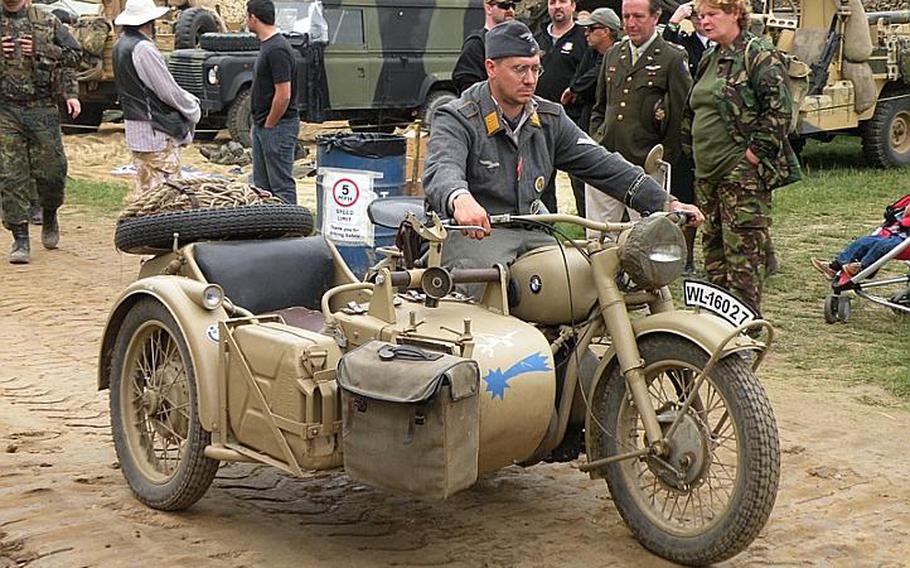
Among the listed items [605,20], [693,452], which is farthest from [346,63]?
[693,452]

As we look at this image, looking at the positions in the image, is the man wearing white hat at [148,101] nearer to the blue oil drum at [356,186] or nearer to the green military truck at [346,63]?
the blue oil drum at [356,186]

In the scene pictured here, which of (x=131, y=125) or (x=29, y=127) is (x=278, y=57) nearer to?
(x=131, y=125)

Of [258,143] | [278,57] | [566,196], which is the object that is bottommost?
[566,196]

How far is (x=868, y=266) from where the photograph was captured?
26.4ft

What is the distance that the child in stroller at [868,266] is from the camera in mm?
8000

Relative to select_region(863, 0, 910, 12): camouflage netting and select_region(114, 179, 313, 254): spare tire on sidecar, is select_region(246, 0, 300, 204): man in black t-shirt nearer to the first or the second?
select_region(114, 179, 313, 254): spare tire on sidecar

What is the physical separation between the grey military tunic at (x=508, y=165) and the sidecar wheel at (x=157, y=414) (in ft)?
3.37

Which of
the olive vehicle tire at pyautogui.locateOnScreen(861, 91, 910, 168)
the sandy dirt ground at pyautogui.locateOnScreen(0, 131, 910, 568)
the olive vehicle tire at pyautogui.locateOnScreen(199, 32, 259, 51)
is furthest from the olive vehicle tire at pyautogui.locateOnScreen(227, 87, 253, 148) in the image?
the sandy dirt ground at pyautogui.locateOnScreen(0, 131, 910, 568)

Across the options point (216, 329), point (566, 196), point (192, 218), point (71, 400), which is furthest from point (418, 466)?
point (566, 196)

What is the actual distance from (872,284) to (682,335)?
405 centimetres

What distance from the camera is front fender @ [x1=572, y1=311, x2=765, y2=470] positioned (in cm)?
424

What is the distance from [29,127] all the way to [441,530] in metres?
6.22

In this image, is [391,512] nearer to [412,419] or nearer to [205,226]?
[412,419]

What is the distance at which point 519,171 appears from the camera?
507 centimetres
